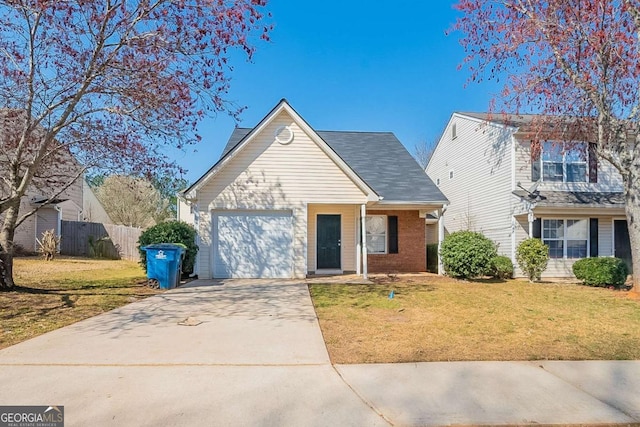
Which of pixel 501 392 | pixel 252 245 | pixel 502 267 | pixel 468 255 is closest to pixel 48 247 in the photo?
pixel 252 245

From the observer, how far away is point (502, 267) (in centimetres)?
1392

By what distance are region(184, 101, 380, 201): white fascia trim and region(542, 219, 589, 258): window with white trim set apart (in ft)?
24.6

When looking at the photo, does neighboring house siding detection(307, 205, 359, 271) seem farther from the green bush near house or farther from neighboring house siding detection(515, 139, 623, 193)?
neighboring house siding detection(515, 139, 623, 193)

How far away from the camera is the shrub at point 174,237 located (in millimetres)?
11508

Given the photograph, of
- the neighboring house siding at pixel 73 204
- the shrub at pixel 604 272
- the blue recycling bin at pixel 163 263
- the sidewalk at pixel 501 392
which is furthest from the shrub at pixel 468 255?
the neighboring house siding at pixel 73 204

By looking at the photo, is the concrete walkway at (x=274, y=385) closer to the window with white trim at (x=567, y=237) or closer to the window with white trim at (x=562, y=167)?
the window with white trim at (x=567, y=237)

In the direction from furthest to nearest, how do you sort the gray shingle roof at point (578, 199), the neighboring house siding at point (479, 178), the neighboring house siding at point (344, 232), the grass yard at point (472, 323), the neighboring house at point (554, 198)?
the neighboring house siding at point (479, 178)
the neighboring house at point (554, 198)
the neighboring house siding at point (344, 232)
the gray shingle roof at point (578, 199)
the grass yard at point (472, 323)

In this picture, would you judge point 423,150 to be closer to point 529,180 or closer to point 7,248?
point 529,180

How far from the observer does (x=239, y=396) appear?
3.58 meters

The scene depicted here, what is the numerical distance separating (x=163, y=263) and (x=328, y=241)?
576cm

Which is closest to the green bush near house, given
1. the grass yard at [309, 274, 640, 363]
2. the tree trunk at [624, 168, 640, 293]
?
the grass yard at [309, 274, 640, 363]

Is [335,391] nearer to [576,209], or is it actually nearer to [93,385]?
[93,385]

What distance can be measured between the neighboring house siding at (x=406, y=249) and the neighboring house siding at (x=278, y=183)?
9.69 ft

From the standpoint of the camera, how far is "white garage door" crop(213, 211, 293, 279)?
488 inches
